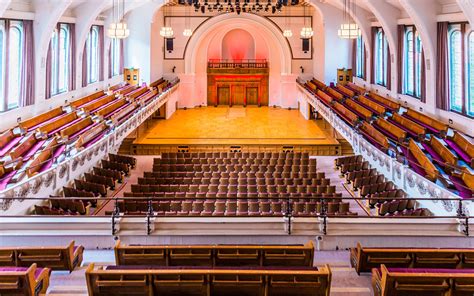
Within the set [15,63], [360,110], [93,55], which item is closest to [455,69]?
[360,110]

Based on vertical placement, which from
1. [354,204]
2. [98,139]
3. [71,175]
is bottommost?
[354,204]

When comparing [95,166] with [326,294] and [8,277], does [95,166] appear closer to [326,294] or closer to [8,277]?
[8,277]

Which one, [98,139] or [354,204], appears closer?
[354,204]

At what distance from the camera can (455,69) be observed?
15.3 meters

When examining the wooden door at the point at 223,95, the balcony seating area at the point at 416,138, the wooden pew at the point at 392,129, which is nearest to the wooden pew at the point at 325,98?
the balcony seating area at the point at 416,138

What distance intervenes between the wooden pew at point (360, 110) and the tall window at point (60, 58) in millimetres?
12031

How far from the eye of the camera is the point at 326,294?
4.88 meters

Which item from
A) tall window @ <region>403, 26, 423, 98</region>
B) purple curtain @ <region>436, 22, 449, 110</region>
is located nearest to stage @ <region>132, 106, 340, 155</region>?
tall window @ <region>403, 26, 423, 98</region>

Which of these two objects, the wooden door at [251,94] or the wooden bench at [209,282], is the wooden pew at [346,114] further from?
the wooden bench at [209,282]

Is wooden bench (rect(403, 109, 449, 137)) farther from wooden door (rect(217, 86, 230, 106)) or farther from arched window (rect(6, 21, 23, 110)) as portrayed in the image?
wooden door (rect(217, 86, 230, 106))

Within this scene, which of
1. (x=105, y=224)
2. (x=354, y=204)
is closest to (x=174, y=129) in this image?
(x=354, y=204)

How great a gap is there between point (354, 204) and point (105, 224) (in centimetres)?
684

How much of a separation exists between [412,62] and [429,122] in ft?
16.5

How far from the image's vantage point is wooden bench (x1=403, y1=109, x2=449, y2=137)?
13940 mm
